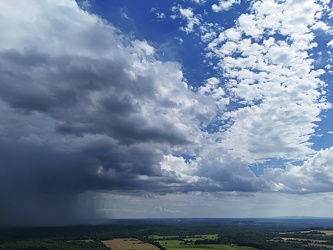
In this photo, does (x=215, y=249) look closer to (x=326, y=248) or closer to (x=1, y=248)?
(x=326, y=248)

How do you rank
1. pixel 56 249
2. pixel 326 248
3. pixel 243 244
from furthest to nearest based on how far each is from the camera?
pixel 243 244 → pixel 326 248 → pixel 56 249

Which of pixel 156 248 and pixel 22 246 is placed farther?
pixel 156 248

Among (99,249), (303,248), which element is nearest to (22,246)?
(99,249)

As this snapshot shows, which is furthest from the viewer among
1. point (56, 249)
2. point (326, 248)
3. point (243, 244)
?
point (243, 244)

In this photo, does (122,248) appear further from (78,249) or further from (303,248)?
(303,248)

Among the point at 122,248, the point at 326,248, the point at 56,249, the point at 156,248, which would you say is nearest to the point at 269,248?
the point at 326,248

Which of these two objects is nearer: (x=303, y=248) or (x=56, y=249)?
(x=56, y=249)

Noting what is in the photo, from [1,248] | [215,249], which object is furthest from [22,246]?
[215,249]

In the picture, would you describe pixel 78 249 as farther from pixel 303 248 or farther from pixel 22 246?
Result: pixel 303 248
